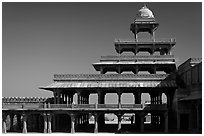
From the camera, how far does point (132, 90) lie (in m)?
40.8

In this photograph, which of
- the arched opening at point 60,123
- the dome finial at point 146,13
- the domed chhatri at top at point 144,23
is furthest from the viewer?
the dome finial at point 146,13

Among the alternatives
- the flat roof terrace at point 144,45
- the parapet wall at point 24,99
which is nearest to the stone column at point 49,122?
the parapet wall at point 24,99

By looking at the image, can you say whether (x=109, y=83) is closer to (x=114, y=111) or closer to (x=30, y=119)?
(x=114, y=111)

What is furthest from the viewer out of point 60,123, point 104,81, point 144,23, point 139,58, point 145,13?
point 145,13

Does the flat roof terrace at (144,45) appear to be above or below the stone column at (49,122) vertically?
above

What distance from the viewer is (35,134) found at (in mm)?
35062

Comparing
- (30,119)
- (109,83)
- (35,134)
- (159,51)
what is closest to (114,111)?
(109,83)

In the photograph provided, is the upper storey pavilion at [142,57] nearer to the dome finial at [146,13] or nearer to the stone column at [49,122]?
the dome finial at [146,13]

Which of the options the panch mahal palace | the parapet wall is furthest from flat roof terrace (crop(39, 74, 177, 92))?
the parapet wall

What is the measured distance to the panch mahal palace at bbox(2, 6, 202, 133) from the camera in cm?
3541

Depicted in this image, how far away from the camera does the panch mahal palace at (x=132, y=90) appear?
35406mm

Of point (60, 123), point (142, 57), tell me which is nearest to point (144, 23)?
point (142, 57)

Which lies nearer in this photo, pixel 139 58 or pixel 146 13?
pixel 139 58

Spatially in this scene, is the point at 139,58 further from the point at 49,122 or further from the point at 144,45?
the point at 49,122
